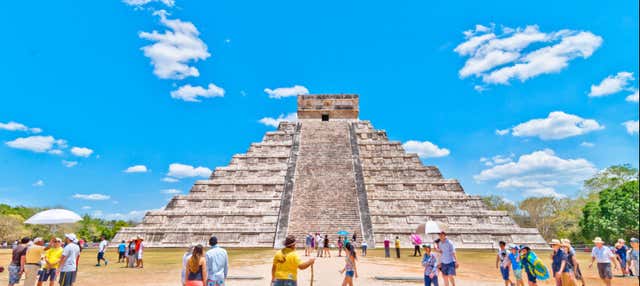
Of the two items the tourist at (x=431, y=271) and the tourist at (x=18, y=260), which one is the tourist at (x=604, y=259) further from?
the tourist at (x=18, y=260)

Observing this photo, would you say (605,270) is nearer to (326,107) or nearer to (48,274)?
(48,274)

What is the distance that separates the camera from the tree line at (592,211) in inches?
986

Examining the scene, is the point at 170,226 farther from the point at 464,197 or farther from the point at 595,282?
the point at 595,282

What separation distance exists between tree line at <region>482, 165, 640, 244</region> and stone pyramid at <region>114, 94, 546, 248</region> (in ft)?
32.7

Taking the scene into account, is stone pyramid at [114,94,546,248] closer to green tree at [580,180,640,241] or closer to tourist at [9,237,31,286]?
green tree at [580,180,640,241]

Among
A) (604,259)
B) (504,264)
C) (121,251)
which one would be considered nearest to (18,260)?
(121,251)

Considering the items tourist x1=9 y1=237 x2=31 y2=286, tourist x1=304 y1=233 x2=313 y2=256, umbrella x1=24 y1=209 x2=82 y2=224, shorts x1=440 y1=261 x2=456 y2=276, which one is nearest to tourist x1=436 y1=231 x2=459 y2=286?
shorts x1=440 y1=261 x2=456 y2=276

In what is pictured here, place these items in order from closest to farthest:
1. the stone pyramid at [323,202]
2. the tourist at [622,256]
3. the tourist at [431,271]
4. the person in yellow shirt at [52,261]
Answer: the tourist at [431,271]
the person in yellow shirt at [52,261]
the tourist at [622,256]
the stone pyramid at [323,202]

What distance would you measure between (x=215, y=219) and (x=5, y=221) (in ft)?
102

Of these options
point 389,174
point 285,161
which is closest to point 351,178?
point 389,174

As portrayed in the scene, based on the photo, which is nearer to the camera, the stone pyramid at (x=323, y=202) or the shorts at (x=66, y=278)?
the shorts at (x=66, y=278)

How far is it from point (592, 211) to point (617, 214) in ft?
10.3

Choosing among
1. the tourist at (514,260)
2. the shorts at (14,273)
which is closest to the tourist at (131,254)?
the shorts at (14,273)

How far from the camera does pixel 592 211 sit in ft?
93.0
